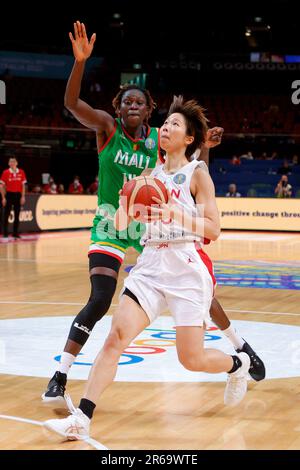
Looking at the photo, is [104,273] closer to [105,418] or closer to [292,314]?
[105,418]

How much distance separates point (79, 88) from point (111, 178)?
28.3 inches

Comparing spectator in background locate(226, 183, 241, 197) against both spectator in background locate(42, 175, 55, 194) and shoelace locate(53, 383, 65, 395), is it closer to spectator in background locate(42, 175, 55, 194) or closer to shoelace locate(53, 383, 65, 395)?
spectator in background locate(42, 175, 55, 194)

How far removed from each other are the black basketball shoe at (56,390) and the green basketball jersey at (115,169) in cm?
89

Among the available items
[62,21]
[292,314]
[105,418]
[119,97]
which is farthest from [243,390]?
[62,21]

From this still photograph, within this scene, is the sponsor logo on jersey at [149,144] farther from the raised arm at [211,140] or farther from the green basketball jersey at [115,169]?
the raised arm at [211,140]

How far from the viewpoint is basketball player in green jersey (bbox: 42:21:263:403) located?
4.96m

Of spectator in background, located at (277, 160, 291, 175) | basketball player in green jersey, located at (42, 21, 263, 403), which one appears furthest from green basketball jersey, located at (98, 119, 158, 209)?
spectator in background, located at (277, 160, 291, 175)

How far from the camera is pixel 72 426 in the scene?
154 inches

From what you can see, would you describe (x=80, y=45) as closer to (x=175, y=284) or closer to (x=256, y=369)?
(x=175, y=284)

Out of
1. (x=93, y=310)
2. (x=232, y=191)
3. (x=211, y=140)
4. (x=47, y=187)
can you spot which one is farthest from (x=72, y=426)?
(x=232, y=191)

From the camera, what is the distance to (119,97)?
207 inches

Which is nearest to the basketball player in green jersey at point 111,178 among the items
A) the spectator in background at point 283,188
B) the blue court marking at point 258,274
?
the blue court marking at point 258,274

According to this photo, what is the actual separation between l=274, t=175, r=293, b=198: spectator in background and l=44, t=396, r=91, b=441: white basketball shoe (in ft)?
60.7

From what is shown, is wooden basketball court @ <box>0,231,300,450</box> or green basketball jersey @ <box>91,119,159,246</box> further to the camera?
green basketball jersey @ <box>91,119,159,246</box>
